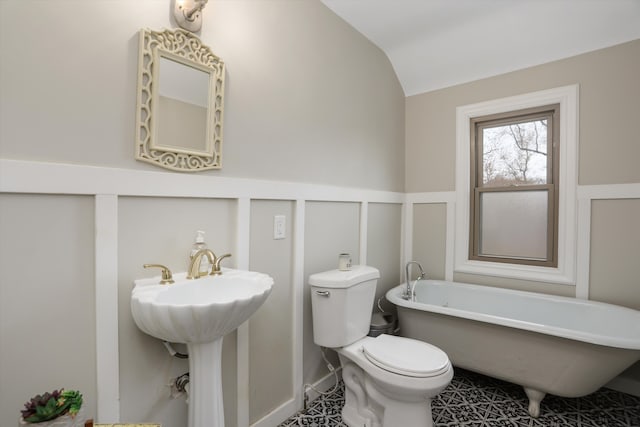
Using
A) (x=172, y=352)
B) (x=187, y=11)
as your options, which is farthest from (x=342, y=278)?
(x=187, y=11)

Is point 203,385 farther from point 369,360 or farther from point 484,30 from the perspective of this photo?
point 484,30

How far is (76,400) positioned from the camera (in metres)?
0.93

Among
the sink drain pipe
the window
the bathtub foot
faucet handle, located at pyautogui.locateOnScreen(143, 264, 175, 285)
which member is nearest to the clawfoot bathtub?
the bathtub foot

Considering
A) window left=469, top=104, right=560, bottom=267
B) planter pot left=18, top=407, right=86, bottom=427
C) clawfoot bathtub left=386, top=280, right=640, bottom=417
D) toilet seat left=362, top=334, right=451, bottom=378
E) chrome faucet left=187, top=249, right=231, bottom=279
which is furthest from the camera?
window left=469, top=104, right=560, bottom=267

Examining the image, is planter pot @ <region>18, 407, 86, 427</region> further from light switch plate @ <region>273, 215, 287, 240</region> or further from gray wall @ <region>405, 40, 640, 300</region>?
gray wall @ <region>405, 40, 640, 300</region>

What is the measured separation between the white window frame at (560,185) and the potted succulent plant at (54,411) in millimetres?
2723

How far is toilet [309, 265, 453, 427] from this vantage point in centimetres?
161

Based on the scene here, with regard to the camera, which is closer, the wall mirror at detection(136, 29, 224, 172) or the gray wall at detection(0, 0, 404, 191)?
the gray wall at detection(0, 0, 404, 191)

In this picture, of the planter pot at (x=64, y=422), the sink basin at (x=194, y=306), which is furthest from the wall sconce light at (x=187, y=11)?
the planter pot at (x=64, y=422)

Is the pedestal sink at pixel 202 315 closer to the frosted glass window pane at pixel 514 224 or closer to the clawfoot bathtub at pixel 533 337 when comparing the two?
the clawfoot bathtub at pixel 533 337

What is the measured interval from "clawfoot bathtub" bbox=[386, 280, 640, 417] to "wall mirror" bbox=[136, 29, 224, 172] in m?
1.67

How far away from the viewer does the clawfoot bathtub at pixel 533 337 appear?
69.4 inches

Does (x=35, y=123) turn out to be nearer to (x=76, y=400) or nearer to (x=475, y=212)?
(x=76, y=400)

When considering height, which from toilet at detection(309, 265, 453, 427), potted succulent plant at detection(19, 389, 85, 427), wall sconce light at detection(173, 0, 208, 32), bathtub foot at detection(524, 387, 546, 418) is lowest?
bathtub foot at detection(524, 387, 546, 418)
